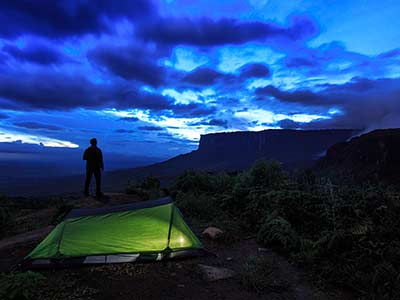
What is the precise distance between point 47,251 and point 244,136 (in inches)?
5159

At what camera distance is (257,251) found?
7.88 m

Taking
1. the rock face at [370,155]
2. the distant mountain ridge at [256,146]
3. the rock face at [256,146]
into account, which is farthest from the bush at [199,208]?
the rock face at [256,146]

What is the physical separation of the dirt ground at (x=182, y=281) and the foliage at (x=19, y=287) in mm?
175

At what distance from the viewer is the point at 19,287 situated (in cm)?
507

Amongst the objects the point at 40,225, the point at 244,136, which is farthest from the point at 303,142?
the point at 40,225

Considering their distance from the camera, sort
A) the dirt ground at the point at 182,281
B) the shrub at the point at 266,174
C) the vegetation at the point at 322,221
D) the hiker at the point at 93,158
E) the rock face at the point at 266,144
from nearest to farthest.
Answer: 1. the dirt ground at the point at 182,281
2. the vegetation at the point at 322,221
3. the shrub at the point at 266,174
4. the hiker at the point at 93,158
5. the rock face at the point at 266,144

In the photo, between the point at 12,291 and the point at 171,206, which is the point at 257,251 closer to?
the point at 171,206

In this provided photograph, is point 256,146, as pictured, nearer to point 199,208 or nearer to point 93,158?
point 93,158

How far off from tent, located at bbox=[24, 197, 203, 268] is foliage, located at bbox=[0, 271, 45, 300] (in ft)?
4.10

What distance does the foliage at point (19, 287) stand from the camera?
4.91 m

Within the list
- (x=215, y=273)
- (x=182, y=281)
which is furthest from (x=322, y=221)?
(x=182, y=281)

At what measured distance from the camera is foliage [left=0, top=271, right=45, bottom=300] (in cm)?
491

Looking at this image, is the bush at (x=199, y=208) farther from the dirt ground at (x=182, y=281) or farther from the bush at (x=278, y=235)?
the dirt ground at (x=182, y=281)

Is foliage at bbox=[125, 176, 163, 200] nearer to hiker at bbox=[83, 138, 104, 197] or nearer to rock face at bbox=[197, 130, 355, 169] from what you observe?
hiker at bbox=[83, 138, 104, 197]
